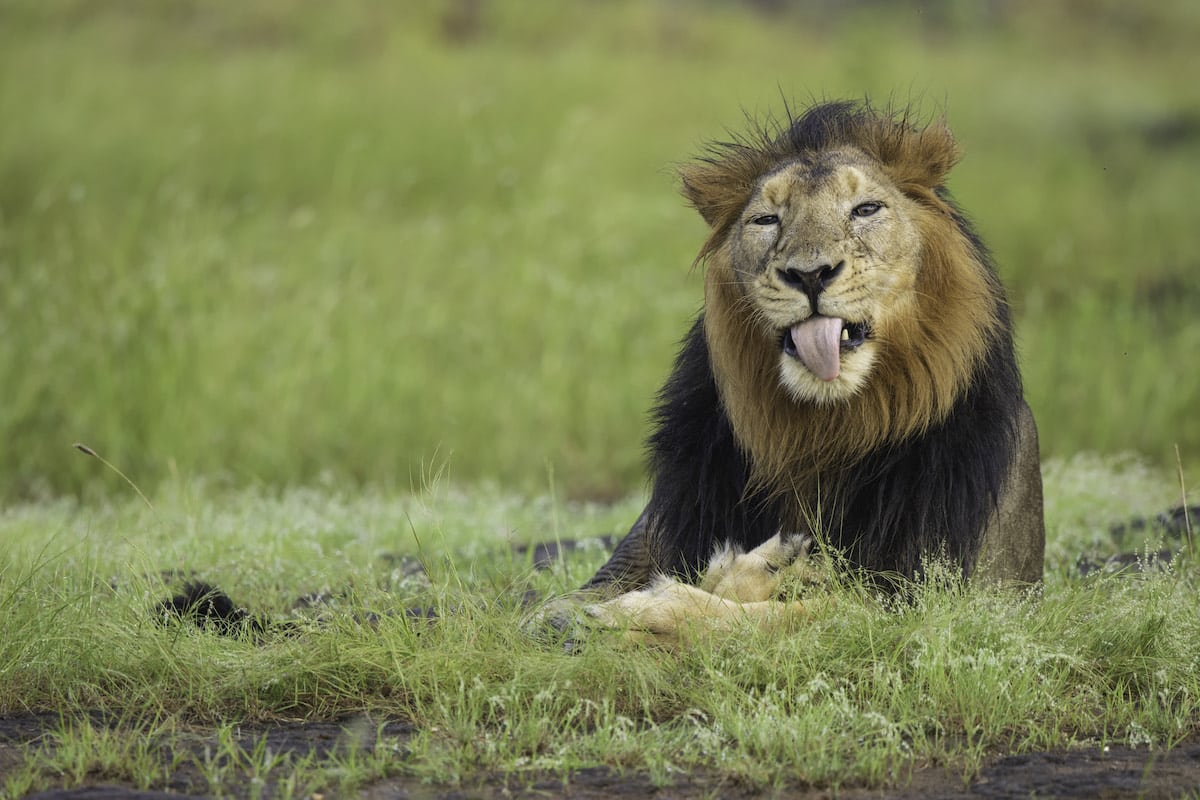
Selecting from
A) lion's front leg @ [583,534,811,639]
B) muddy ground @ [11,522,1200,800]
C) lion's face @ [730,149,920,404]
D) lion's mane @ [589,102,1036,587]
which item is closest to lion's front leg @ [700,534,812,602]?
lion's front leg @ [583,534,811,639]

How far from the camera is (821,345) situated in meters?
4.16

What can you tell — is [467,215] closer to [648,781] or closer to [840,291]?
[840,291]

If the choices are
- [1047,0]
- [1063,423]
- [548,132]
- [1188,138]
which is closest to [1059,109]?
[1188,138]

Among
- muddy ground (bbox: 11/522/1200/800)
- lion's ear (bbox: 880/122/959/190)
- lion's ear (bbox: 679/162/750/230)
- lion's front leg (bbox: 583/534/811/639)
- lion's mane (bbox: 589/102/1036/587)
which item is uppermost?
lion's ear (bbox: 880/122/959/190)

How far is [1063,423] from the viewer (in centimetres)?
1050

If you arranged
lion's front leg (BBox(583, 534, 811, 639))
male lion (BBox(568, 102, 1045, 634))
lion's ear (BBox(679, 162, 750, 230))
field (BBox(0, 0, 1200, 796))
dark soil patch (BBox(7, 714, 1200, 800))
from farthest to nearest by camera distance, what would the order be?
lion's ear (BBox(679, 162, 750, 230))
male lion (BBox(568, 102, 1045, 634))
lion's front leg (BBox(583, 534, 811, 639))
field (BBox(0, 0, 1200, 796))
dark soil patch (BBox(7, 714, 1200, 800))

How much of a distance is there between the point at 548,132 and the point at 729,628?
11.8m

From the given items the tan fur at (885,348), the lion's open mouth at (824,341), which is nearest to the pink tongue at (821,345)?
the lion's open mouth at (824,341)

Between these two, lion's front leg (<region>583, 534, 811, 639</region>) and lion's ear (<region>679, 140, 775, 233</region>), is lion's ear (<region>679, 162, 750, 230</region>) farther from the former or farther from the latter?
lion's front leg (<region>583, 534, 811, 639</region>)

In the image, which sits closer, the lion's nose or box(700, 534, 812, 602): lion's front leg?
the lion's nose

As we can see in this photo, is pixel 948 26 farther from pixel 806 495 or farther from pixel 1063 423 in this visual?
pixel 806 495

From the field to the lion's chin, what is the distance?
588 millimetres

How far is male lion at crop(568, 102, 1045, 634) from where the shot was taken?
166 inches

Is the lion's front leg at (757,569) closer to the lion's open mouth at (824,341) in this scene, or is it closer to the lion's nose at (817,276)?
the lion's open mouth at (824,341)
